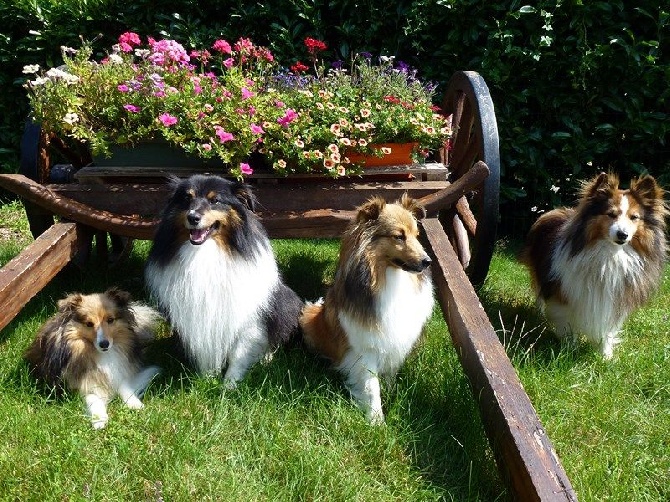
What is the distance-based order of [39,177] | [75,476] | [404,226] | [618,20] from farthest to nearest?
[618,20]
[39,177]
[404,226]
[75,476]

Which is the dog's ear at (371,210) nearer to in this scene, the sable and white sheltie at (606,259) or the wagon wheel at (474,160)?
the wagon wheel at (474,160)

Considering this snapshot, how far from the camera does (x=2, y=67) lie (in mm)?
6488

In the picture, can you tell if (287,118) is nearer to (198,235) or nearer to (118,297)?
(198,235)

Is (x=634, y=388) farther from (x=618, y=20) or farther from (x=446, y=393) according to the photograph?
(x=618, y=20)

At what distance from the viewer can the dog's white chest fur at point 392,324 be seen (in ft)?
9.87

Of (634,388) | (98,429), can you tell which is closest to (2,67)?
(98,429)

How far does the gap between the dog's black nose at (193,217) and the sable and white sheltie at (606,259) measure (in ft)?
7.54

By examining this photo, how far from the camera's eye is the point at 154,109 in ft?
11.4

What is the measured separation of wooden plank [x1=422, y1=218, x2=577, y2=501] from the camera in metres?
2.00

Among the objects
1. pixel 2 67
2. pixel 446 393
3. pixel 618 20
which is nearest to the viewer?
pixel 446 393

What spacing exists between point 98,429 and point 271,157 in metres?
1.74

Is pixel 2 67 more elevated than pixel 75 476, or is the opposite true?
pixel 2 67

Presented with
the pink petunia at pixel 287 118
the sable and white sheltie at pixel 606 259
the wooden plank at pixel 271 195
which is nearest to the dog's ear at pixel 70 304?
the wooden plank at pixel 271 195

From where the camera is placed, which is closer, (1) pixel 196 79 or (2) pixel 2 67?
(1) pixel 196 79
